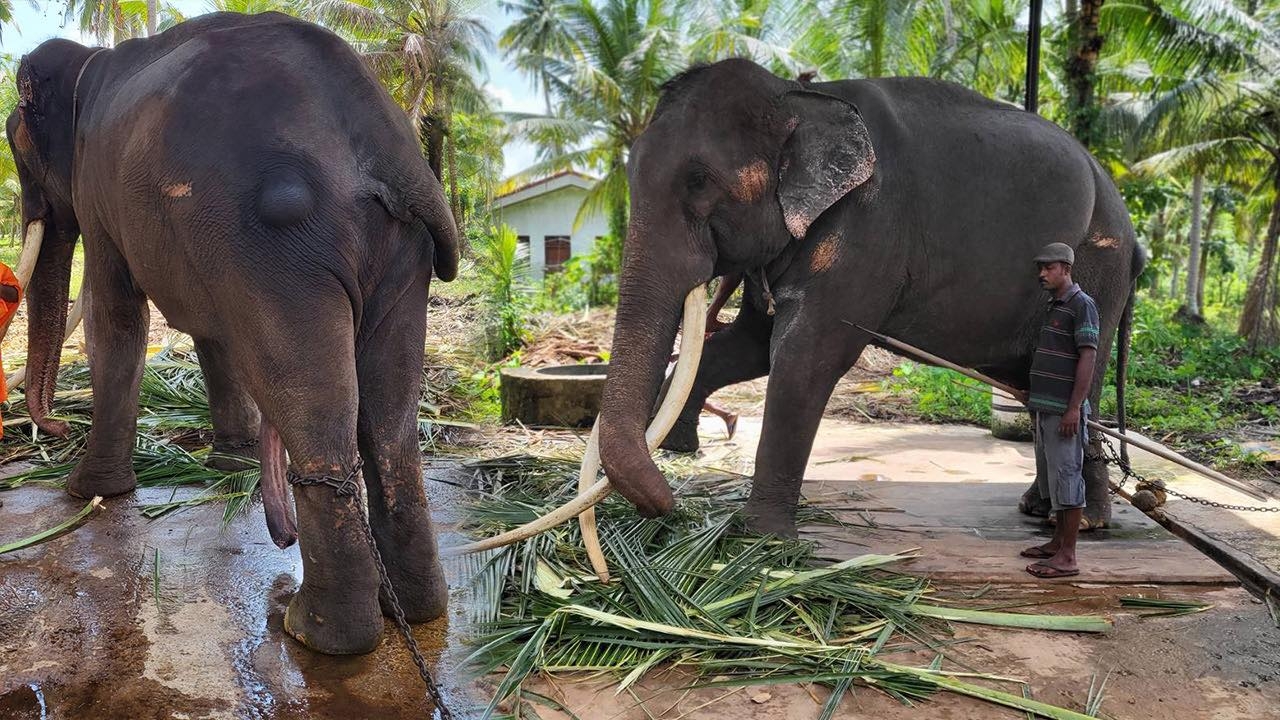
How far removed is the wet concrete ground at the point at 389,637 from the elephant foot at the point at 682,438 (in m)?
0.84

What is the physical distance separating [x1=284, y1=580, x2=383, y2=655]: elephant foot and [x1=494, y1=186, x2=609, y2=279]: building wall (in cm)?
2353

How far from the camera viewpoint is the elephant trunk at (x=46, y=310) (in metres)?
4.80

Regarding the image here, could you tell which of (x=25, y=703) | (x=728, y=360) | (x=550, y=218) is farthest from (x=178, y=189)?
(x=550, y=218)

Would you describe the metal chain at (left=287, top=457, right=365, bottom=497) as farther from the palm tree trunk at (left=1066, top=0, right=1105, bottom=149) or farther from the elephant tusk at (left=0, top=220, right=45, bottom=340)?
the palm tree trunk at (left=1066, top=0, right=1105, bottom=149)

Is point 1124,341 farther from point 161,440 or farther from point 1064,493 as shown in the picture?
point 161,440

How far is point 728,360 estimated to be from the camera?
4848 millimetres

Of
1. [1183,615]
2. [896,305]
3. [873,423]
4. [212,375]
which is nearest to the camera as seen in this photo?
[1183,615]

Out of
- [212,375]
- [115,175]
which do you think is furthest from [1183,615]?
[212,375]

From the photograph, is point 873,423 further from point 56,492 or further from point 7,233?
point 7,233

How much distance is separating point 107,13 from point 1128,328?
22.7 m

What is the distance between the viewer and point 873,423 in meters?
7.86

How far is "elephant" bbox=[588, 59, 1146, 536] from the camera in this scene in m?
3.73

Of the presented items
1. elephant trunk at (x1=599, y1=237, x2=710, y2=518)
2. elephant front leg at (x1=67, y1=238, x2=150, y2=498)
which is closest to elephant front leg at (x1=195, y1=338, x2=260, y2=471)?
elephant front leg at (x1=67, y1=238, x2=150, y2=498)

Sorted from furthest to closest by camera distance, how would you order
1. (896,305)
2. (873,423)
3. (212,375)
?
(873,423) → (212,375) → (896,305)
